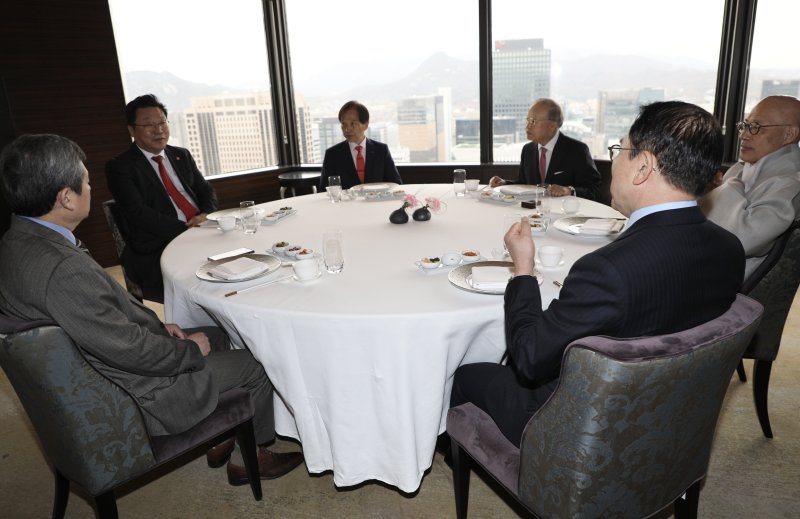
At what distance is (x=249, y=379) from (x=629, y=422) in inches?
53.1

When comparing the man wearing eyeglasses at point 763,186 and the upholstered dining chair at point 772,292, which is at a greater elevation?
the man wearing eyeglasses at point 763,186

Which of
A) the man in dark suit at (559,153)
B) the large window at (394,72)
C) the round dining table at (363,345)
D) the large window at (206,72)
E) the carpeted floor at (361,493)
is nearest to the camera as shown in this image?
the round dining table at (363,345)

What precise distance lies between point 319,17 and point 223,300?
5.21 meters

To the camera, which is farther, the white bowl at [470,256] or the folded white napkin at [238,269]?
the white bowl at [470,256]

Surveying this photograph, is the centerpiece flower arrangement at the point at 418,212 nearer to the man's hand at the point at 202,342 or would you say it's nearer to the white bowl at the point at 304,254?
the white bowl at the point at 304,254

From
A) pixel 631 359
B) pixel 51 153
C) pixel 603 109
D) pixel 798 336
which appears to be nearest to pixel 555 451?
pixel 631 359

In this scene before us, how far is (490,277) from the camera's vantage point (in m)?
1.80

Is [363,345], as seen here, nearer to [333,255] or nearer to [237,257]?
[333,255]

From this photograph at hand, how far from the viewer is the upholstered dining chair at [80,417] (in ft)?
4.48

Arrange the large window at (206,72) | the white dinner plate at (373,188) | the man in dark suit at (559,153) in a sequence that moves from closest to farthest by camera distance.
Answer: the white dinner plate at (373,188), the man in dark suit at (559,153), the large window at (206,72)

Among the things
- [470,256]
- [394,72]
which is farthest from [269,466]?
[394,72]

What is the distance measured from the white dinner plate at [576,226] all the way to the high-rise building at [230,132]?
4.51 meters

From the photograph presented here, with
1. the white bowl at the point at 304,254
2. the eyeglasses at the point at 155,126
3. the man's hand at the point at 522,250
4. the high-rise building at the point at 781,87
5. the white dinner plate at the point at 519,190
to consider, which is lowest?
the white bowl at the point at 304,254

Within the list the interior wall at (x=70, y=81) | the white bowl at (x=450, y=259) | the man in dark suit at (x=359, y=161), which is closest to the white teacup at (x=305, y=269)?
the white bowl at (x=450, y=259)
